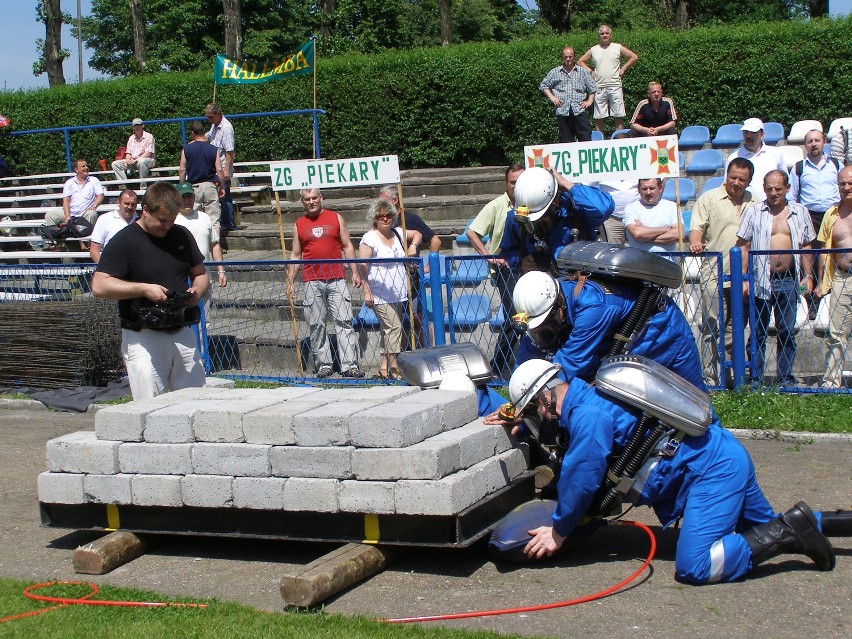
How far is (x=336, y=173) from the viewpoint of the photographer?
10.9 meters

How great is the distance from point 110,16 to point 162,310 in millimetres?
69726

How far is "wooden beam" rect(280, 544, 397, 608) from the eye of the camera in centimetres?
509

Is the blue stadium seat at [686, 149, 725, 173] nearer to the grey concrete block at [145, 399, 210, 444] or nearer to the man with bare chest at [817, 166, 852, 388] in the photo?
the man with bare chest at [817, 166, 852, 388]

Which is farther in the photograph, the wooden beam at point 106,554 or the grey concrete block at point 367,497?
the wooden beam at point 106,554

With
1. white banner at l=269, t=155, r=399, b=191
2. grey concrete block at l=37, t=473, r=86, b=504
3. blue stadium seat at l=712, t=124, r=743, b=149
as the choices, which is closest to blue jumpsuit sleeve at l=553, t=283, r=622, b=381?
grey concrete block at l=37, t=473, r=86, b=504

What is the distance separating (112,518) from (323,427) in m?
1.56

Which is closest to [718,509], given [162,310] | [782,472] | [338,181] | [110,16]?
[782,472]

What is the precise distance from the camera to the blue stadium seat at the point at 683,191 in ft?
45.5

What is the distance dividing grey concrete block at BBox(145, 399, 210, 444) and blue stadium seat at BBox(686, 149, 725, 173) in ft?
35.5

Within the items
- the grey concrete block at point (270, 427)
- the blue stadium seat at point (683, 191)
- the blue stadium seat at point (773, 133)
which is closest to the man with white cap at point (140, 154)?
the blue stadium seat at point (683, 191)

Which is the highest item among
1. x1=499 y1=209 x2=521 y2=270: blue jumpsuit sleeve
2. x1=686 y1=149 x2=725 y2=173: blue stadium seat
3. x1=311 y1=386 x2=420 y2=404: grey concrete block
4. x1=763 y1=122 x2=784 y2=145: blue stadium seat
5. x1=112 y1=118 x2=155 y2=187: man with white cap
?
x1=112 y1=118 x2=155 y2=187: man with white cap

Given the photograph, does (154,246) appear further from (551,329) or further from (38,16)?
(38,16)

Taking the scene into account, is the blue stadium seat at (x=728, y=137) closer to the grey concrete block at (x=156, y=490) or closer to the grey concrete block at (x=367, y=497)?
the grey concrete block at (x=367, y=497)

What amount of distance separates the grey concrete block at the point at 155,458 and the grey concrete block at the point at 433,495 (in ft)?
4.16
